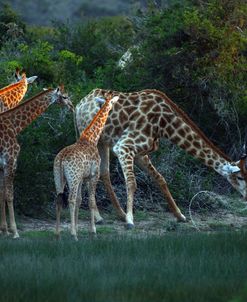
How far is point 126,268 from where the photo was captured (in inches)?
400

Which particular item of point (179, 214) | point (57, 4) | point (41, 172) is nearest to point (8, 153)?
point (41, 172)

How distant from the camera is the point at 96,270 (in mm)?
10000

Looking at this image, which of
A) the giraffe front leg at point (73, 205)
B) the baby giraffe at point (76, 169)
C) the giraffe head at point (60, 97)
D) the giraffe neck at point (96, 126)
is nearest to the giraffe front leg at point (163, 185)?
the giraffe neck at point (96, 126)

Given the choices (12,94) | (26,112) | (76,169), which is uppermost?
(12,94)

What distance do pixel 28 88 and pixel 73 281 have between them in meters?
8.80

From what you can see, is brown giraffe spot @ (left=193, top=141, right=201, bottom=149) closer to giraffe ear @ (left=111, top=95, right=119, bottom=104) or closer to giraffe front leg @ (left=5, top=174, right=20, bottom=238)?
giraffe ear @ (left=111, top=95, right=119, bottom=104)

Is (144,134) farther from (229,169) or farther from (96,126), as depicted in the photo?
(229,169)

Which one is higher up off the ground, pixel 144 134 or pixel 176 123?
pixel 176 123

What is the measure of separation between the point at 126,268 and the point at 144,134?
5.37 m

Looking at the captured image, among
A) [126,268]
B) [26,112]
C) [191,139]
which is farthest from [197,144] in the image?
[126,268]

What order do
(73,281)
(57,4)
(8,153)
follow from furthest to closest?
(57,4)
(8,153)
(73,281)

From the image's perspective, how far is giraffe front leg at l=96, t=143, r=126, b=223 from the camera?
51.2 ft

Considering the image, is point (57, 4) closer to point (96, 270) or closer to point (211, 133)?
point (211, 133)

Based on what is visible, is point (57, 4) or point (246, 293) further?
point (57, 4)
